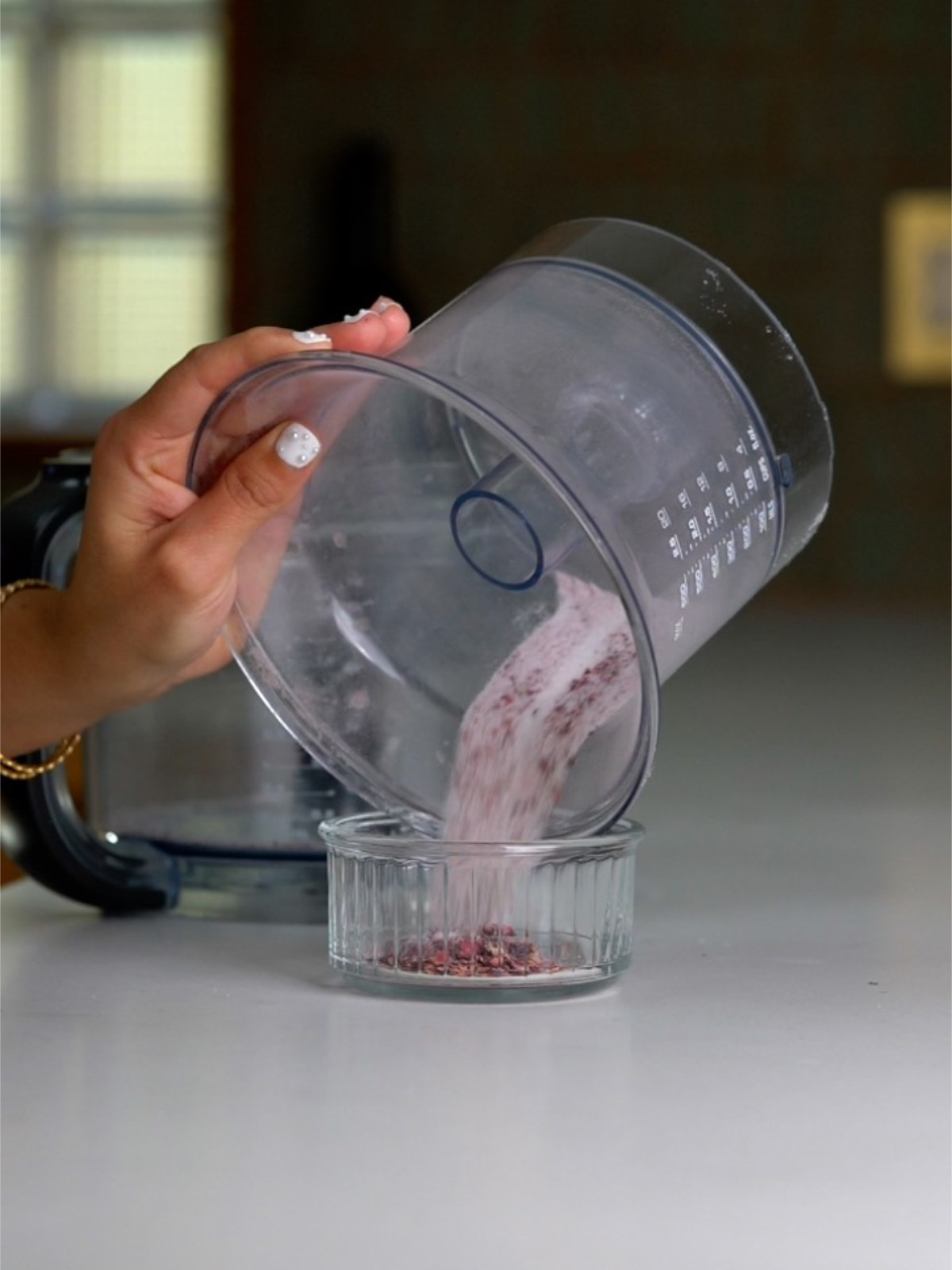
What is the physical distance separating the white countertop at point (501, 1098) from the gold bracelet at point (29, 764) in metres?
0.08

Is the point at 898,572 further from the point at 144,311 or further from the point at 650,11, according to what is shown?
the point at 144,311

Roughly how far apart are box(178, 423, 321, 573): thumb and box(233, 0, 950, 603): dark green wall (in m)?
4.12

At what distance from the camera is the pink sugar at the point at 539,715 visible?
702 mm

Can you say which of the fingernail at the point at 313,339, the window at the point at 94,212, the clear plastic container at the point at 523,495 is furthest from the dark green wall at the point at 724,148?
the fingernail at the point at 313,339

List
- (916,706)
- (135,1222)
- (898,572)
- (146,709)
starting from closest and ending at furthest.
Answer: (135,1222) → (146,709) → (916,706) → (898,572)

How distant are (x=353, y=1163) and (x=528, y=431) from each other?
0.77 feet

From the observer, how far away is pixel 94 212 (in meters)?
5.28

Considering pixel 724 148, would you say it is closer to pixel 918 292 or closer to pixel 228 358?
pixel 918 292

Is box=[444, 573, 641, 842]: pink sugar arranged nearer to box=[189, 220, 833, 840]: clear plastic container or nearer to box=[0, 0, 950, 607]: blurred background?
box=[189, 220, 833, 840]: clear plastic container

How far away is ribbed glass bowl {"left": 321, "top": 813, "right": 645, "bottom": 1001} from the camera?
0.72 m

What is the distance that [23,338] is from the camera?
533cm

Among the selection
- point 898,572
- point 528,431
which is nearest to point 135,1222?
point 528,431

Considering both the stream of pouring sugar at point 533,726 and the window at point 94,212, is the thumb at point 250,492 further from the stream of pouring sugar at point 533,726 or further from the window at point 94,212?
the window at point 94,212

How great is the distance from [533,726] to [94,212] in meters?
4.84
